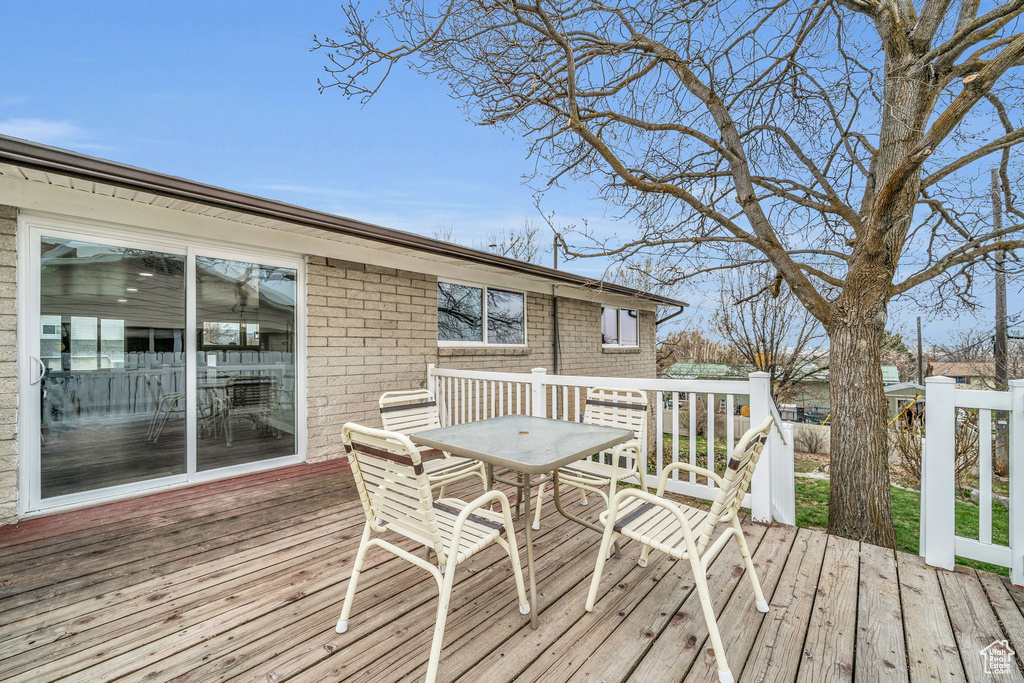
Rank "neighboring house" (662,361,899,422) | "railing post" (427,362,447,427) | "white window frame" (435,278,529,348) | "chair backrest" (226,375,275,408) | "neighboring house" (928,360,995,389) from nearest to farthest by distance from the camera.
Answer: "chair backrest" (226,375,275,408) → "railing post" (427,362,447,427) → "white window frame" (435,278,529,348) → "neighboring house" (928,360,995,389) → "neighboring house" (662,361,899,422)

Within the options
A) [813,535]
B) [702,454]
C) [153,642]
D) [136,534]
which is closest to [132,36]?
[136,534]

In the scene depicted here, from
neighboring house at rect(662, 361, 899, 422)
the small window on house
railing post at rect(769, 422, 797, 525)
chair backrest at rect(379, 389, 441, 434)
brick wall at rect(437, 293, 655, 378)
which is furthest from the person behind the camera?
neighboring house at rect(662, 361, 899, 422)

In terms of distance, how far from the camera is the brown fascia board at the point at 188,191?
254 cm

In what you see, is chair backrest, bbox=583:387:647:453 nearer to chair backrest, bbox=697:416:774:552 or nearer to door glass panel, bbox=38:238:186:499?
chair backrest, bbox=697:416:774:552

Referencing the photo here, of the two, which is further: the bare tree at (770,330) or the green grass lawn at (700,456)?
the bare tree at (770,330)

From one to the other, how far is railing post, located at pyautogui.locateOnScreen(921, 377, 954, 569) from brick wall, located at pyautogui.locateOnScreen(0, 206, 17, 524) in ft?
19.2

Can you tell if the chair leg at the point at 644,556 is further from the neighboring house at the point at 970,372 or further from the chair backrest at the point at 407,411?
the neighboring house at the point at 970,372

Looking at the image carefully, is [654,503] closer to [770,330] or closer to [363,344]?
[363,344]

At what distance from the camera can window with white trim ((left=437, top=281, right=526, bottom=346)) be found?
610cm

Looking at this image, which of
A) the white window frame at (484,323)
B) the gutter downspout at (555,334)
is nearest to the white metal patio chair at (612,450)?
the white window frame at (484,323)

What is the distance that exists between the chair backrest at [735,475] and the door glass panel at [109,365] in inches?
165

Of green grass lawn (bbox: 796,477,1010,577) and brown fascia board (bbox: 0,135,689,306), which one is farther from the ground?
brown fascia board (bbox: 0,135,689,306)

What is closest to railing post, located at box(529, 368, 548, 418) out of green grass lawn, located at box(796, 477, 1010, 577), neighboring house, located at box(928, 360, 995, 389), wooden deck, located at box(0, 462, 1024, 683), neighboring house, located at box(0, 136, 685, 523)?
wooden deck, located at box(0, 462, 1024, 683)

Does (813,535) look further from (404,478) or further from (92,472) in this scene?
(92,472)
